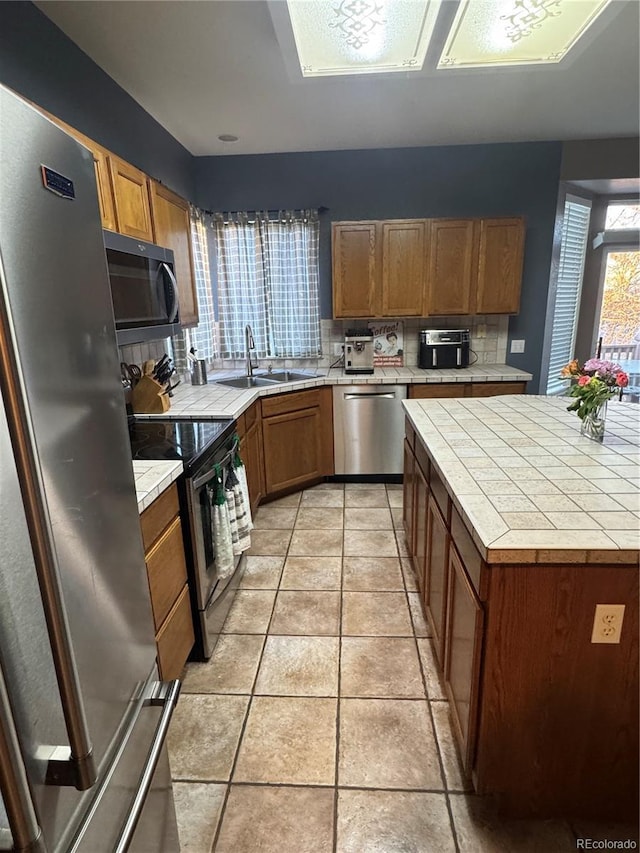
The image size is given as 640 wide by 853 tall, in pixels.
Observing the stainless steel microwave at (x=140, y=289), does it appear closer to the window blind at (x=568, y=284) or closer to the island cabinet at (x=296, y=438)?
the island cabinet at (x=296, y=438)

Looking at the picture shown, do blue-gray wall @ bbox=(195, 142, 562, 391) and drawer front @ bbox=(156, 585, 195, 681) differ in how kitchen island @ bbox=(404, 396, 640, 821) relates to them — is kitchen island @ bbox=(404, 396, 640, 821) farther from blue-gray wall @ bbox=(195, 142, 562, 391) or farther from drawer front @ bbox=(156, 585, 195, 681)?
blue-gray wall @ bbox=(195, 142, 562, 391)

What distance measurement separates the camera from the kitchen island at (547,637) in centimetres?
116

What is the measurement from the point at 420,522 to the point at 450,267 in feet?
7.37

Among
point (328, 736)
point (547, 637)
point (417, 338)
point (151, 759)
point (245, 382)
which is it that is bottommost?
point (328, 736)

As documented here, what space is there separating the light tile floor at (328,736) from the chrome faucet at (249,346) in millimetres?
1735

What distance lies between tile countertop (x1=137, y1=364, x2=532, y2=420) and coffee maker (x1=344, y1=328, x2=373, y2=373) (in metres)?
0.09

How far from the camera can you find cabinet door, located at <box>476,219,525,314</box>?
3586 millimetres

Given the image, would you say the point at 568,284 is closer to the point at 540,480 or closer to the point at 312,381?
the point at 312,381

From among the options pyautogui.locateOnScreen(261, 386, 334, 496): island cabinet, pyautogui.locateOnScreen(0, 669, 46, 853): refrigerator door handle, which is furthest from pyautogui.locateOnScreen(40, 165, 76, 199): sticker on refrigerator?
pyautogui.locateOnScreen(261, 386, 334, 496): island cabinet

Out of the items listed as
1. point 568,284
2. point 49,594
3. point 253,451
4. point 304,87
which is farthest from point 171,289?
point 568,284

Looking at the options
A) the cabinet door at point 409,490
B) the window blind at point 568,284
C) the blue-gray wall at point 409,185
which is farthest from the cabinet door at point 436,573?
the blue-gray wall at point 409,185

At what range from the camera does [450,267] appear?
3662 mm

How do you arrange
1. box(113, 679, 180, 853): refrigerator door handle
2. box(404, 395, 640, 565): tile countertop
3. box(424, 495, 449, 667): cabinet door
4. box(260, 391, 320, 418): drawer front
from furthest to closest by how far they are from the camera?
box(260, 391, 320, 418): drawer front → box(424, 495, 449, 667): cabinet door → box(404, 395, 640, 565): tile countertop → box(113, 679, 180, 853): refrigerator door handle

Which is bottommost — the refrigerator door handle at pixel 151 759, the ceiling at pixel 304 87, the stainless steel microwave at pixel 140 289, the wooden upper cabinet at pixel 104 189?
the refrigerator door handle at pixel 151 759
